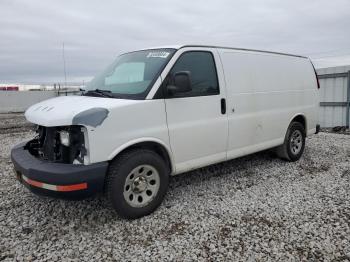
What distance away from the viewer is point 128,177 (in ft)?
11.9

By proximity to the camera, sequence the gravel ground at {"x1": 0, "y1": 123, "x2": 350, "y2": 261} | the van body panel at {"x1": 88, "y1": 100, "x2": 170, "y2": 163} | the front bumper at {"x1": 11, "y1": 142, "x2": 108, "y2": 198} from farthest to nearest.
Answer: the van body panel at {"x1": 88, "y1": 100, "x2": 170, "y2": 163}
the front bumper at {"x1": 11, "y1": 142, "x2": 108, "y2": 198}
the gravel ground at {"x1": 0, "y1": 123, "x2": 350, "y2": 261}

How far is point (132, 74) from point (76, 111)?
3.78 feet

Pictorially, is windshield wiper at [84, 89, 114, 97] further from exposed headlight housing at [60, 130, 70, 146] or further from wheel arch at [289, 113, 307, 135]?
wheel arch at [289, 113, 307, 135]

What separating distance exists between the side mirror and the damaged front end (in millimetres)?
1207

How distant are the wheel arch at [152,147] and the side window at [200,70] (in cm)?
69

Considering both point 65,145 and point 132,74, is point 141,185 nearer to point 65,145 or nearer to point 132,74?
point 65,145

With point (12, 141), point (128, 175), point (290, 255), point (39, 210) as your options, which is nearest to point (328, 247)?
point (290, 255)

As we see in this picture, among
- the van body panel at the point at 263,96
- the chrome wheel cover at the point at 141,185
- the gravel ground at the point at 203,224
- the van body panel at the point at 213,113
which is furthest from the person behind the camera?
the van body panel at the point at 263,96

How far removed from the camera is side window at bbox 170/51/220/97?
4.19 meters

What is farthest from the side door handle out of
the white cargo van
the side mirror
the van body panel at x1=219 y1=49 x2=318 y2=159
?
the side mirror

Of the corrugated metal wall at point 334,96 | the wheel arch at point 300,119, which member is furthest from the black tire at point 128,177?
the corrugated metal wall at point 334,96

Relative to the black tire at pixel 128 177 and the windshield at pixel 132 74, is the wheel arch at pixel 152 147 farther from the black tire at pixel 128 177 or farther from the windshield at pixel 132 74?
the windshield at pixel 132 74

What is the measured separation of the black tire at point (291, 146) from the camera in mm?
6000

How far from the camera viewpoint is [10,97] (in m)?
23.1
